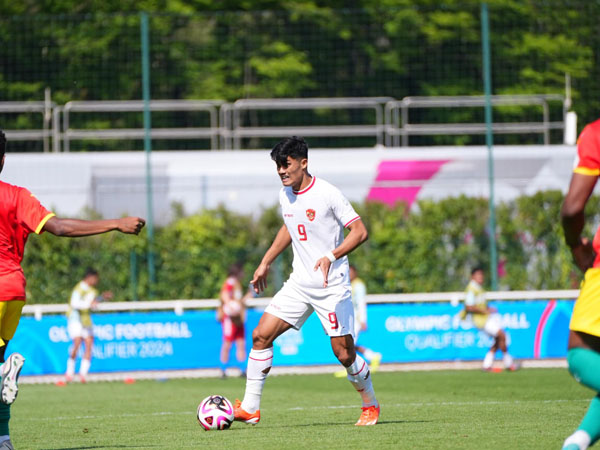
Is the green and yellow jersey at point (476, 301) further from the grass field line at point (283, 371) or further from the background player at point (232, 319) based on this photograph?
Result: the background player at point (232, 319)

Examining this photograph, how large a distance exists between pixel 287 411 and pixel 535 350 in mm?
9671

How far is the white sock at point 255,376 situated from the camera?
30.9 feet

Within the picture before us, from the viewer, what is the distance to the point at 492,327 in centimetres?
1973

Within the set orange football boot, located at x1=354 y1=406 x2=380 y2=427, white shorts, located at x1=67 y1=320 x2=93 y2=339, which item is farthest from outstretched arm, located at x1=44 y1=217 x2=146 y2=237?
white shorts, located at x1=67 y1=320 x2=93 y2=339

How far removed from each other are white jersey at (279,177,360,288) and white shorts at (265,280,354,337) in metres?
0.07

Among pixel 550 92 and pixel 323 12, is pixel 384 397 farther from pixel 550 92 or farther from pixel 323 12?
pixel 550 92

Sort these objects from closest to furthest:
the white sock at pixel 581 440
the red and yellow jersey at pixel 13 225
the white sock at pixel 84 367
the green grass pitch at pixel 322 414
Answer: the white sock at pixel 581 440 → the red and yellow jersey at pixel 13 225 → the green grass pitch at pixel 322 414 → the white sock at pixel 84 367

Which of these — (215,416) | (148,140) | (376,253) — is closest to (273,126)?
(148,140)

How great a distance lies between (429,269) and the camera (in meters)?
22.3

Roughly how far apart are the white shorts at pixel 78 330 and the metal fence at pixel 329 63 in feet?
18.0

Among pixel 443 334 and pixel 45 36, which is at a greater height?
pixel 45 36

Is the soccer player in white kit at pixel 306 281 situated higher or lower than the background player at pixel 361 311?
higher

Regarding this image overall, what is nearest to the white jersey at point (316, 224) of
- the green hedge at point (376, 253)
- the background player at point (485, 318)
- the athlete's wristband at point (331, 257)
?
the athlete's wristband at point (331, 257)

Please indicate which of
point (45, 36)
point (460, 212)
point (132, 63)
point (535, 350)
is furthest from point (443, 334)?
point (45, 36)
